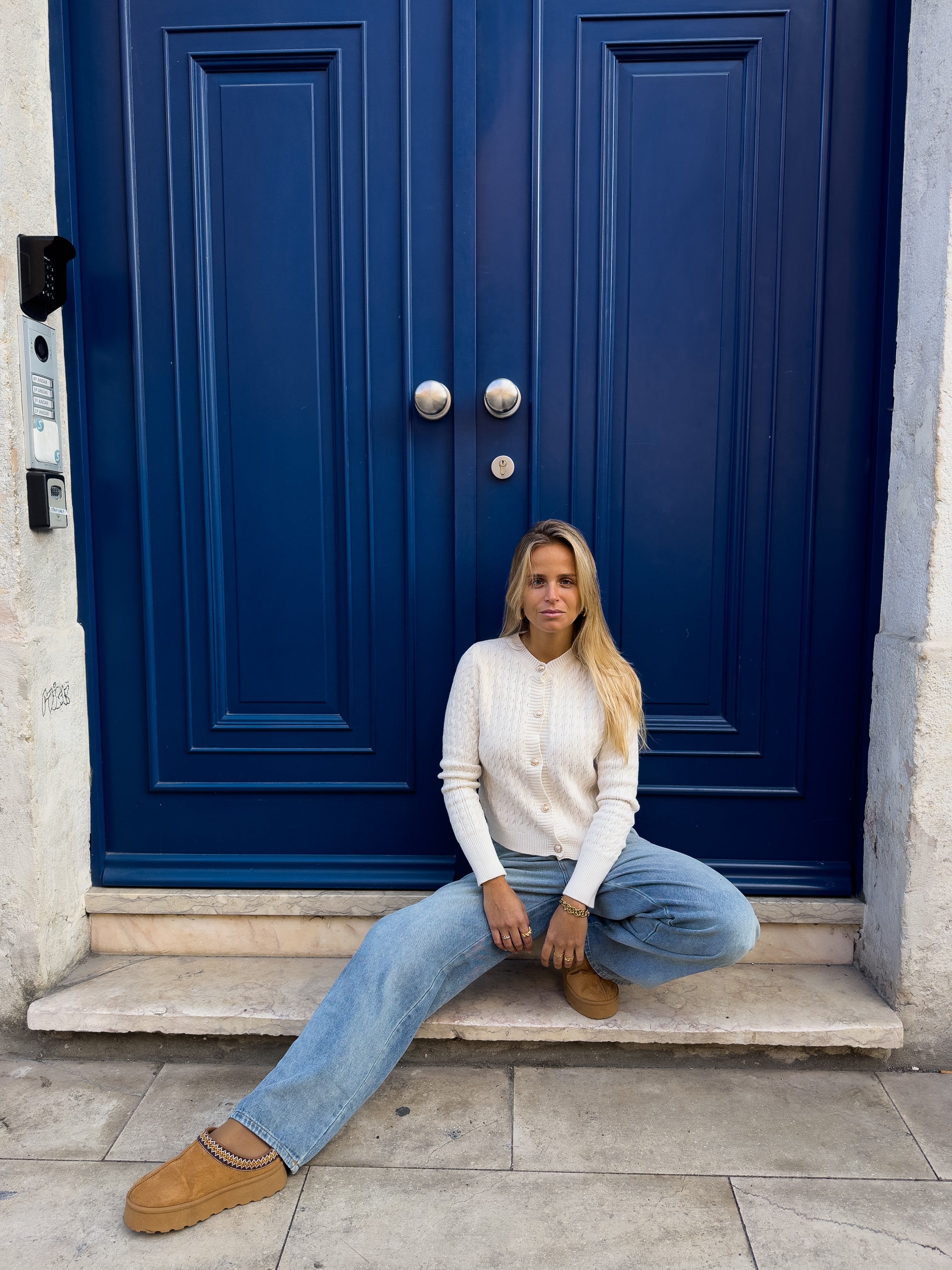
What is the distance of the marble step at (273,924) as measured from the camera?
2293 mm

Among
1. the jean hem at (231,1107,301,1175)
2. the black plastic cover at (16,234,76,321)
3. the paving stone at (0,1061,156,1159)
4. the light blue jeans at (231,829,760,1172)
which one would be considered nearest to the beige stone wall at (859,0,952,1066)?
the light blue jeans at (231,829,760,1172)

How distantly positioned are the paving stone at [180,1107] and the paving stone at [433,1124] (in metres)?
0.29

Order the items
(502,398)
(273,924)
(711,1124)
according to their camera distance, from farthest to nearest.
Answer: (273,924) < (502,398) < (711,1124)

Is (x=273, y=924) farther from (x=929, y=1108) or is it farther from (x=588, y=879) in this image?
(x=929, y=1108)

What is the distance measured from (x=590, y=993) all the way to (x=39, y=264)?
2215 millimetres

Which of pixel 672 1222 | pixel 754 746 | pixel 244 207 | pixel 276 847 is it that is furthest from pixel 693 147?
pixel 672 1222

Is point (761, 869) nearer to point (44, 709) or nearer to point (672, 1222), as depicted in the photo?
point (672, 1222)

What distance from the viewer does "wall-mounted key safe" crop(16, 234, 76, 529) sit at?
206 centimetres

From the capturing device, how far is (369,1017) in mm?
1777

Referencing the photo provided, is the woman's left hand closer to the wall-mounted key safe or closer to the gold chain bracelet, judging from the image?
the gold chain bracelet

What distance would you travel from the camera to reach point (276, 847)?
241 centimetres

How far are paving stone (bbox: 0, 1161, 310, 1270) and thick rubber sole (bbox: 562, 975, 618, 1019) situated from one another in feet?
2.39

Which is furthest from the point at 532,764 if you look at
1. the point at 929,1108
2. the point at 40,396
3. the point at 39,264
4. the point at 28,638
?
the point at 39,264

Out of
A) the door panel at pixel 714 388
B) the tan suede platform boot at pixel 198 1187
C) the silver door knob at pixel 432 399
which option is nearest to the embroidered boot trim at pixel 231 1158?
the tan suede platform boot at pixel 198 1187
